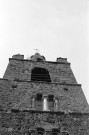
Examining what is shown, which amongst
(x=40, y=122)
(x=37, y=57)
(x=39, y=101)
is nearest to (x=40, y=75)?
(x=37, y=57)

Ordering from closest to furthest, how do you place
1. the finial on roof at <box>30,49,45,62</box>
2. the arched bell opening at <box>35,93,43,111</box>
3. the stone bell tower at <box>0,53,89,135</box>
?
the stone bell tower at <box>0,53,89,135</box>
the arched bell opening at <box>35,93,43,111</box>
the finial on roof at <box>30,49,45,62</box>

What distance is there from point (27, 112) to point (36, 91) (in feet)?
8.54

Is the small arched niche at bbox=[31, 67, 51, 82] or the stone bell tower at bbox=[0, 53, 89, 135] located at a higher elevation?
the small arched niche at bbox=[31, 67, 51, 82]

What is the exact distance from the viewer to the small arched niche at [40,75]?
2291 cm

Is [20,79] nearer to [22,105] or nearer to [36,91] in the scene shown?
[36,91]

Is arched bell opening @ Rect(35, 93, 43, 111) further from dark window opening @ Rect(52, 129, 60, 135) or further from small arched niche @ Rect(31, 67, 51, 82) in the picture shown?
small arched niche @ Rect(31, 67, 51, 82)

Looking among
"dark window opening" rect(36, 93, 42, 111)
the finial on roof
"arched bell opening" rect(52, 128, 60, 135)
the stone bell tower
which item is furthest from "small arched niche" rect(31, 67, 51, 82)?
"arched bell opening" rect(52, 128, 60, 135)

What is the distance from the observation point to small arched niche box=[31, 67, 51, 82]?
22.9m

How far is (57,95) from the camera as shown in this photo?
62.6 feet

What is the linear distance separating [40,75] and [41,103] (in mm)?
5086

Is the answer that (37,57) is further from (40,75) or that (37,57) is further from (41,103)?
(41,103)

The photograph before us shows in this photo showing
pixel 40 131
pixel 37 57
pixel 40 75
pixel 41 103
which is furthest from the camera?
pixel 37 57

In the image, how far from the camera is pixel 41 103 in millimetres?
18438

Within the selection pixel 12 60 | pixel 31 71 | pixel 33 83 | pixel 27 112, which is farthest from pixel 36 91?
pixel 12 60
